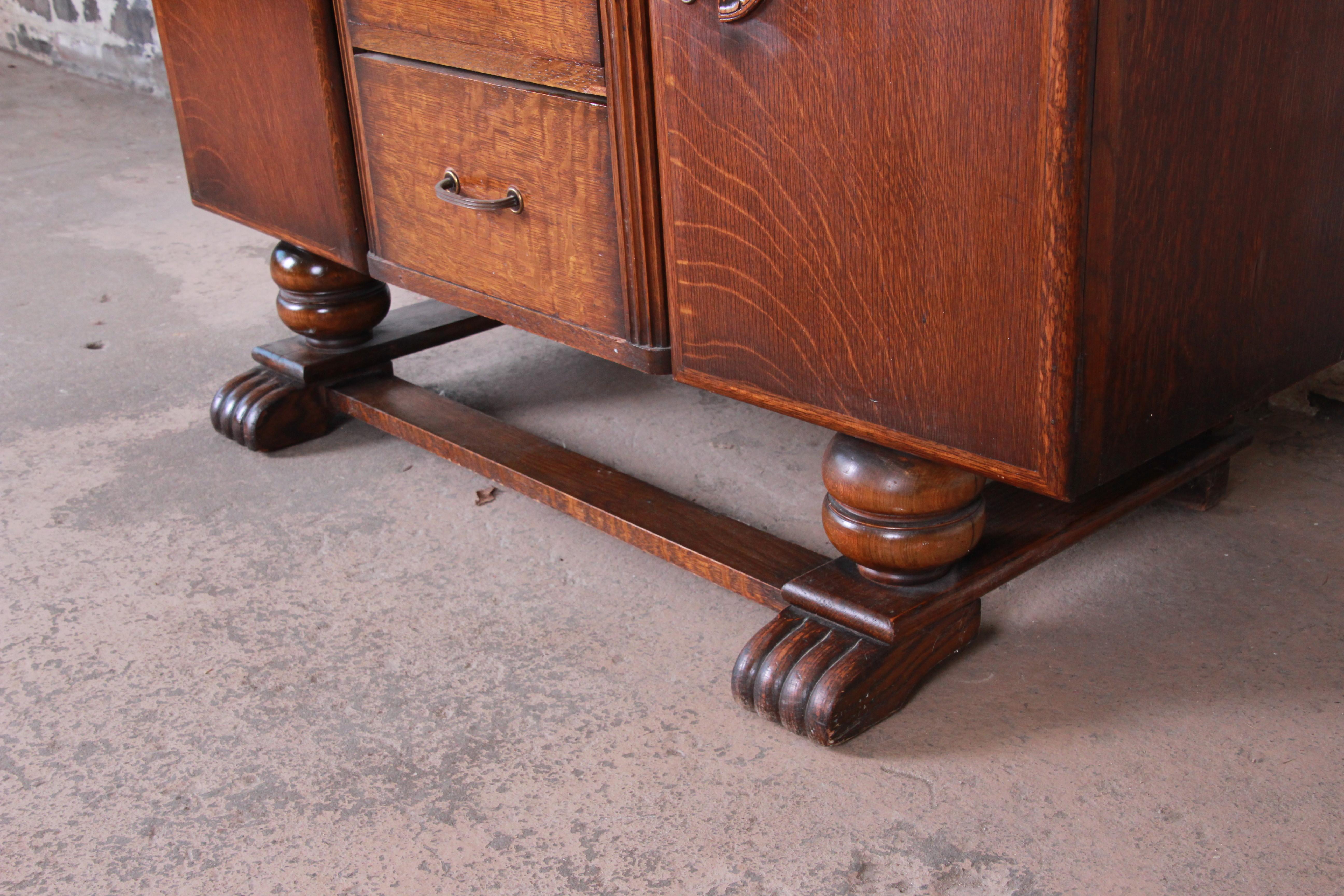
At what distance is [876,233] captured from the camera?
0.83 meters

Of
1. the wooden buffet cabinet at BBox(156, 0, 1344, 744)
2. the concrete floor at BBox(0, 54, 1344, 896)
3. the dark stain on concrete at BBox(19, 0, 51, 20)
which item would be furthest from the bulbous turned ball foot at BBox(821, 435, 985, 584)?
the dark stain on concrete at BBox(19, 0, 51, 20)

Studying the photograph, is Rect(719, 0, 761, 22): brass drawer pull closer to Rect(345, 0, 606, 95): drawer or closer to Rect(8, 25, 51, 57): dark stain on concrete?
Rect(345, 0, 606, 95): drawer

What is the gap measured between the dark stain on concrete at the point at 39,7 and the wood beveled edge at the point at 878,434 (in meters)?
3.59

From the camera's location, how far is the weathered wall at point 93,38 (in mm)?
3477

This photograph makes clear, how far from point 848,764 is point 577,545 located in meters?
0.44

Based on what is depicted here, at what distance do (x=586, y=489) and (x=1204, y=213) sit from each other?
640 mm

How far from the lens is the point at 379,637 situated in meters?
1.15

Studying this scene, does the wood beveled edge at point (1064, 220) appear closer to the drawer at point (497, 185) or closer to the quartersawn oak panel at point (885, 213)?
the quartersawn oak panel at point (885, 213)

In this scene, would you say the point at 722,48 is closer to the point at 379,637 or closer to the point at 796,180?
the point at 796,180

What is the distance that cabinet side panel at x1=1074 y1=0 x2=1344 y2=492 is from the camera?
0.75 meters

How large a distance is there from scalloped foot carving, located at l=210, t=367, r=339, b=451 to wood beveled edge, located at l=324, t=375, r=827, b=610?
3 centimetres

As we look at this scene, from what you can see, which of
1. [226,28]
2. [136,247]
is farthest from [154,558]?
[136,247]

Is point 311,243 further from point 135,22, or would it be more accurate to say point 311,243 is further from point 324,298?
point 135,22

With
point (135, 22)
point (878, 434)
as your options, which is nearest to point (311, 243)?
point (878, 434)
